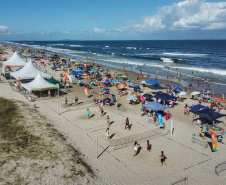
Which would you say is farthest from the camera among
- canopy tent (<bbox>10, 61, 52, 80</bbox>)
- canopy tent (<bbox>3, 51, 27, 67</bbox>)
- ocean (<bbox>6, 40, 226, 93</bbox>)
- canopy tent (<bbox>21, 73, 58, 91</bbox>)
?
ocean (<bbox>6, 40, 226, 93</bbox>)

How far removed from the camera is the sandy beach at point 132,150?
9680 millimetres

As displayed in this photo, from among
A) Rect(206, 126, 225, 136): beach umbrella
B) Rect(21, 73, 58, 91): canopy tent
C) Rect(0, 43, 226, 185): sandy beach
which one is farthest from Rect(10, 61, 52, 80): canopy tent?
Rect(206, 126, 225, 136): beach umbrella

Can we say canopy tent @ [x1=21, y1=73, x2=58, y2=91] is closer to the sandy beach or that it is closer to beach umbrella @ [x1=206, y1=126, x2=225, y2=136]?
the sandy beach

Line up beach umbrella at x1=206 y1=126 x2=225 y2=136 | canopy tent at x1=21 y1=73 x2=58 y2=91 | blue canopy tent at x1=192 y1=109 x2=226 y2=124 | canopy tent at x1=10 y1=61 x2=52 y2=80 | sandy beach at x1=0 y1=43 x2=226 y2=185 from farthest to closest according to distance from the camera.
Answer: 1. canopy tent at x1=10 y1=61 x2=52 y2=80
2. canopy tent at x1=21 y1=73 x2=58 y2=91
3. blue canopy tent at x1=192 y1=109 x2=226 y2=124
4. beach umbrella at x1=206 y1=126 x2=225 y2=136
5. sandy beach at x1=0 y1=43 x2=226 y2=185

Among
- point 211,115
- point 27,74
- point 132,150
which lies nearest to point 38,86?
point 27,74

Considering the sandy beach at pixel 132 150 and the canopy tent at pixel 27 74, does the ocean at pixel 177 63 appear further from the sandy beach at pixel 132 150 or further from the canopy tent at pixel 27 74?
the canopy tent at pixel 27 74

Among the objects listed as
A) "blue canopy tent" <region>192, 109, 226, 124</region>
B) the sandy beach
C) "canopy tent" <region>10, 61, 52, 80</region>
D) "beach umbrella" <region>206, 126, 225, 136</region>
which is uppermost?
"canopy tent" <region>10, 61, 52, 80</region>

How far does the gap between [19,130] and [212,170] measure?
40.5 ft

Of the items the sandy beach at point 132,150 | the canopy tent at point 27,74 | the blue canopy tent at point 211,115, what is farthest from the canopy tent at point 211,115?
the canopy tent at point 27,74

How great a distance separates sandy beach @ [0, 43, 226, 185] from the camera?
968 cm

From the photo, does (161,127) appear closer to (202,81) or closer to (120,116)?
(120,116)

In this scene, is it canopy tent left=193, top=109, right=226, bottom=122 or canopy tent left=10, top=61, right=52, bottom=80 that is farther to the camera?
canopy tent left=10, top=61, right=52, bottom=80

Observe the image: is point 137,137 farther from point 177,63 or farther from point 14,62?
point 177,63

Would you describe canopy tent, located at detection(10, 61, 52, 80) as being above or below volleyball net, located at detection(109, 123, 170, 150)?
above
